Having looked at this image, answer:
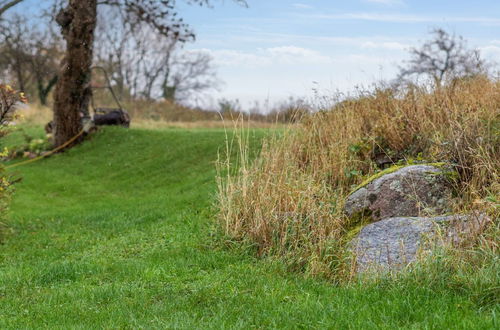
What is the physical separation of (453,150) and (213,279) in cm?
320

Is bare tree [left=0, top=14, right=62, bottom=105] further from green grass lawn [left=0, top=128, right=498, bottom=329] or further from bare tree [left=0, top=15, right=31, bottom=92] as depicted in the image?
green grass lawn [left=0, top=128, right=498, bottom=329]

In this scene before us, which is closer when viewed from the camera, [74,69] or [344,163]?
[344,163]

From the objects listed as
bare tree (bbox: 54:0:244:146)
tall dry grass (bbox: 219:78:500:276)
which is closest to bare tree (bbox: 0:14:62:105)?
bare tree (bbox: 54:0:244:146)

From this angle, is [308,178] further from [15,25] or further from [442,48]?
[15,25]

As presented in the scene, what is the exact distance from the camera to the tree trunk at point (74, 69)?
1739cm

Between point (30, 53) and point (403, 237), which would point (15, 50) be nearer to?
point (30, 53)

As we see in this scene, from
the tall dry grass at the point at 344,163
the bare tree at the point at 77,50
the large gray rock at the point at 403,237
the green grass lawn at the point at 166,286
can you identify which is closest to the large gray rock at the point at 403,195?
the tall dry grass at the point at 344,163

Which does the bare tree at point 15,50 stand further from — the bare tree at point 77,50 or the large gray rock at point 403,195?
the large gray rock at point 403,195

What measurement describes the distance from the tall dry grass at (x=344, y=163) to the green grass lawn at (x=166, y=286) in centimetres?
38

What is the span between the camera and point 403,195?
645 centimetres

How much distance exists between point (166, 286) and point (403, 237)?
2.24 metres

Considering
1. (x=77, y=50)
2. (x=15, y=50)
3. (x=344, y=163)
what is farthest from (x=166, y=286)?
(x=15, y=50)

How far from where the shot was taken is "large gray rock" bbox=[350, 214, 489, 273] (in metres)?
5.17

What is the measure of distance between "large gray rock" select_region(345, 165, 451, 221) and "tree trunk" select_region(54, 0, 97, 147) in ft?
42.5
